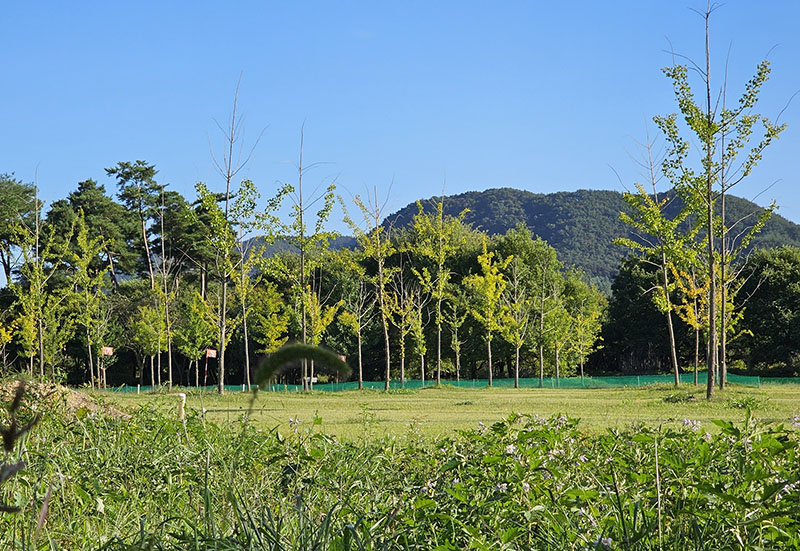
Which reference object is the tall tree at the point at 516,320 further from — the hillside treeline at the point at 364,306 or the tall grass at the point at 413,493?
the tall grass at the point at 413,493

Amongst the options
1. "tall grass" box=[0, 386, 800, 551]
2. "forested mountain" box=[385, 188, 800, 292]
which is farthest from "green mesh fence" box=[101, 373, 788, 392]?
"forested mountain" box=[385, 188, 800, 292]

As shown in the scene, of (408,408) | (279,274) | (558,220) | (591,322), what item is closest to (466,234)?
(591,322)

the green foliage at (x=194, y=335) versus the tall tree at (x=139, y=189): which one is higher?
the tall tree at (x=139, y=189)

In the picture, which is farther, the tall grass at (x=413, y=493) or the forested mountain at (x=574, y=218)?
the forested mountain at (x=574, y=218)

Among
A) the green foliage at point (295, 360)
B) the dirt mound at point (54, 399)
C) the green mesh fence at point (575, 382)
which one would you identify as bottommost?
the green mesh fence at point (575, 382)

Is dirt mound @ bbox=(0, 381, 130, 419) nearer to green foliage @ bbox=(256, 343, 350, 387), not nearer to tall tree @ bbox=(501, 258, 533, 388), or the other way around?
green foliage @ bbox=(256, 343, 350, 387)

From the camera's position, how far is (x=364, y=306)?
4397cm

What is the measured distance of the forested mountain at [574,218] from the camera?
97.0 metres

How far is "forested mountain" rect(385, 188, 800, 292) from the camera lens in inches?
3819

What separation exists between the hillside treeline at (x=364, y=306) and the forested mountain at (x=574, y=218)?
50.0m

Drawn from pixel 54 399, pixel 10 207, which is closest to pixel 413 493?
pixel 54 399

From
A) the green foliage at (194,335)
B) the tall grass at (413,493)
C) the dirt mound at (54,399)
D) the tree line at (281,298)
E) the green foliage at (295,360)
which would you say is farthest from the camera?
the green foliage at (194,335)

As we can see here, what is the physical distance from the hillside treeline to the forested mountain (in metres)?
50.0

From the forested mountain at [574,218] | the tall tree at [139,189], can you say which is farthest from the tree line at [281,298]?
the forested mountain at [574,218]
